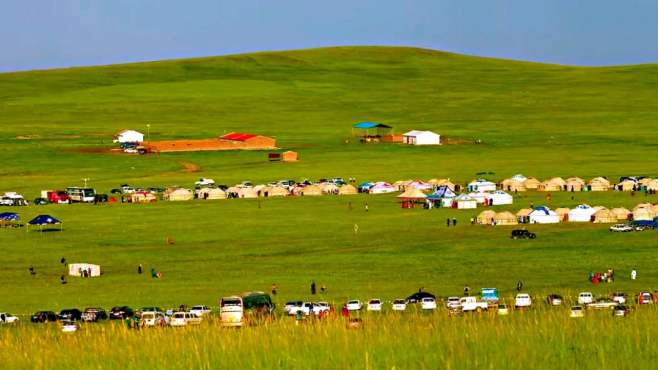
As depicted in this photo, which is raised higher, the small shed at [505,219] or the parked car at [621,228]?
the small shed at [505,219]

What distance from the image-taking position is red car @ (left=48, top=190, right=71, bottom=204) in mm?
100875

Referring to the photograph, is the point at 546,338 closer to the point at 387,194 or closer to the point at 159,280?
the point at 159,280

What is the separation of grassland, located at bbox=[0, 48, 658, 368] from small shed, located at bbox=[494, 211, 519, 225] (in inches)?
84.3

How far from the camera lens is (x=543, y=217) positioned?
7919 centimetres

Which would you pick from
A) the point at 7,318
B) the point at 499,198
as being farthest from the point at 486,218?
the point at 7,318

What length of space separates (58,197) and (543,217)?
44.6 meters

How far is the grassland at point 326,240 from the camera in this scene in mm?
13055

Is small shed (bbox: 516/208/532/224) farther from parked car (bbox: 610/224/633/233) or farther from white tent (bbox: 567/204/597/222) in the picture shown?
parked car (bbox: 610/224/633/233)

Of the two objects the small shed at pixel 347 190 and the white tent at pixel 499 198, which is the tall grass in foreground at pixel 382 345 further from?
the small shed at pixel 347 190

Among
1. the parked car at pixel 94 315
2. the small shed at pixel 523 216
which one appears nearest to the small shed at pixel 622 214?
the small shed at pixel 523 216

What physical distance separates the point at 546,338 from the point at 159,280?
154 ft

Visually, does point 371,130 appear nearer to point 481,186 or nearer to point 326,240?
point 481,186

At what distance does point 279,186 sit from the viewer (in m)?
105

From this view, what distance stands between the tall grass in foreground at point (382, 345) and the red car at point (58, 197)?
88277 mm
